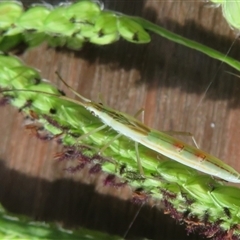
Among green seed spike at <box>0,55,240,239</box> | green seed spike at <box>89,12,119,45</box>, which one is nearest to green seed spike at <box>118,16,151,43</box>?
green seed spike at <box>89,12,119,45</box>

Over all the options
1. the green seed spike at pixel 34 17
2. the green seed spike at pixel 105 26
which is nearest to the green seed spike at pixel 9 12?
the green seed spike at pixel 34 17

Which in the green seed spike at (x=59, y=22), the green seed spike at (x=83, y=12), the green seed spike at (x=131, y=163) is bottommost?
the green seed spike at (x=131, y=163)

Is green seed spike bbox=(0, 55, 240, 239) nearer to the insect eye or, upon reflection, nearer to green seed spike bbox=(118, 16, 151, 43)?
the insect eye

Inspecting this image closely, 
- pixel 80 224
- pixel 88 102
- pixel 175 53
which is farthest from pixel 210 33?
pixel 80 224

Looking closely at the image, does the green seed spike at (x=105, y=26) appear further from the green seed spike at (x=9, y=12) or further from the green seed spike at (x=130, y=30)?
the green seed spike at (x=9, y=12)

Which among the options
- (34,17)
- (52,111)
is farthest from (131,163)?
(34,17)

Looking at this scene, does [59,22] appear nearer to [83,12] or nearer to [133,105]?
[83,12]
